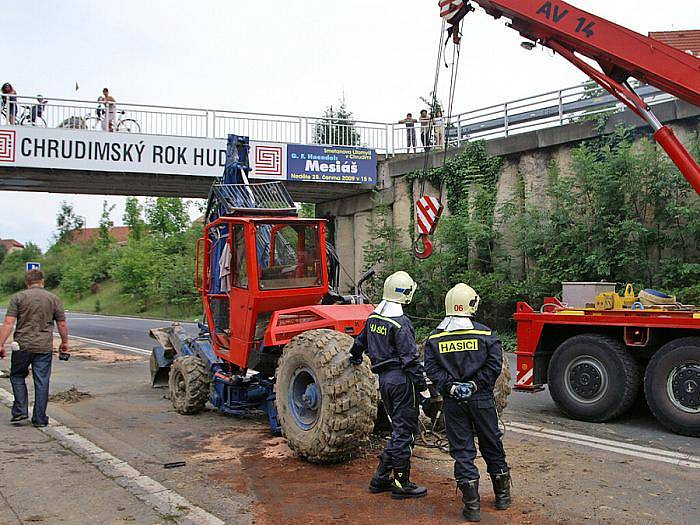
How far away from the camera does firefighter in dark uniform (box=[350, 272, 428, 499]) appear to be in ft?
18.1

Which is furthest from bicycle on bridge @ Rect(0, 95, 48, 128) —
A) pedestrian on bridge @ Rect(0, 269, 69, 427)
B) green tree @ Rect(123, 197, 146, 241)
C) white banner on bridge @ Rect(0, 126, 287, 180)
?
green tree @ Rect(123, 197, 146, 241)

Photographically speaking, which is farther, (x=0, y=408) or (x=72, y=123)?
(x=72, y=123)

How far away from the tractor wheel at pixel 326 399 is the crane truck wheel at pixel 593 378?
3.50m

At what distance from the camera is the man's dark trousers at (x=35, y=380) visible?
8.00 m

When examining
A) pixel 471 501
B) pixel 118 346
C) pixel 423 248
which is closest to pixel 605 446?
pixel 471 501

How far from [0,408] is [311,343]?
497cm

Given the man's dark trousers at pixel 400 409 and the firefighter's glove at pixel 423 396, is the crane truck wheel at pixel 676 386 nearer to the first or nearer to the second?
the firefighter's glove at pixel 423 396

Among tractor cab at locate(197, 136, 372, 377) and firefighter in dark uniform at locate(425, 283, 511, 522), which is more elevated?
tractor cab at locate(197, 136, 372, 377)

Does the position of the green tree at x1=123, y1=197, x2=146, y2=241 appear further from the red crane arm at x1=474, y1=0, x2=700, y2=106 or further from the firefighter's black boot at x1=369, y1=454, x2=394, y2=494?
the firefighter's black boot at x1=369, y1=454, x2=394, y2=494

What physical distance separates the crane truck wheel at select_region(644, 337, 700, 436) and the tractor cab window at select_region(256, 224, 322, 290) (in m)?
3.97

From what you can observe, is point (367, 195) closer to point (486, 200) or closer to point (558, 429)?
point (486, 200)

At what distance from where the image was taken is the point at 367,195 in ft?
78.4

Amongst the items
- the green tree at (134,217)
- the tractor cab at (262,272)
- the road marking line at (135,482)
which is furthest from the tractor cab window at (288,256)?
the green tree at (134,217)

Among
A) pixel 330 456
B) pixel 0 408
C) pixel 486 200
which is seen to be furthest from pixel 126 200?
pixel 330 456
